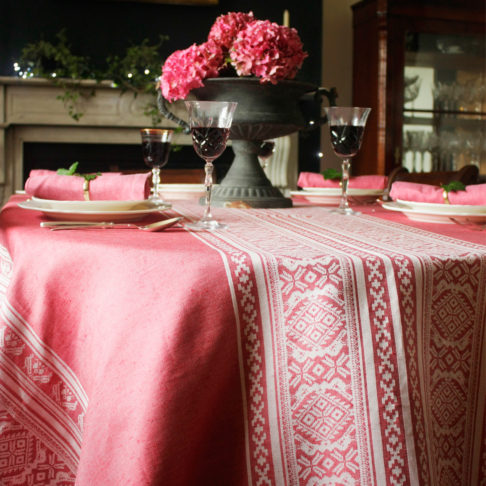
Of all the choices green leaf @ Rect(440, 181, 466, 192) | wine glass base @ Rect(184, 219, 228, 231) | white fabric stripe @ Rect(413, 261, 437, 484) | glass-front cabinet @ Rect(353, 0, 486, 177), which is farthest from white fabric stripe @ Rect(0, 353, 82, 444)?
glass-front cabinet @ Rect(353, 0, 486, 177)

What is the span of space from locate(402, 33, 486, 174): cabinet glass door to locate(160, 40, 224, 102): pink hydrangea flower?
3189 millimetres

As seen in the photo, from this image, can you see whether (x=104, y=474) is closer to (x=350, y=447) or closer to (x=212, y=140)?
(x=350, y=447)

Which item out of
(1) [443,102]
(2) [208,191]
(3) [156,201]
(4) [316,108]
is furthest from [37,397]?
(1) [443,102]

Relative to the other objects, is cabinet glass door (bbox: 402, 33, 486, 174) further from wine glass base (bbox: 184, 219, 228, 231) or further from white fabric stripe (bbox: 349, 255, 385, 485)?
white fabric stripe (bbox: 349, 255, 385, 485)

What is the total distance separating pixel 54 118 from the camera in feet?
14.8

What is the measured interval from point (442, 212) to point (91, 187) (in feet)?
2.12

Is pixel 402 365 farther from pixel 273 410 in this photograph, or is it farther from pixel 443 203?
pixel 443 203

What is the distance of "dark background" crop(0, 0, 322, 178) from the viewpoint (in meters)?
4.51

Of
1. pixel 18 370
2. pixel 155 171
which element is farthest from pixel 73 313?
pixel 155 171

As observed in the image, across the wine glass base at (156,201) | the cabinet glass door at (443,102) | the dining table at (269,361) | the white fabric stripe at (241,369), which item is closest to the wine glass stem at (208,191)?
the wine glass base at (156,201)

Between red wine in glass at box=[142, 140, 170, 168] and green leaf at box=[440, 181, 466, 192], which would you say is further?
red wine in glass at box=[142, 140, 170, 168]

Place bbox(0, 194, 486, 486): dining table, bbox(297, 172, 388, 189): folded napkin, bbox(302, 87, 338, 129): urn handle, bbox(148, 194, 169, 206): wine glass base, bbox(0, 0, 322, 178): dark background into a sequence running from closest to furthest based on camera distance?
bbox(0, 194, 486, 486): dining table < bbox(148, 194, 169, 206): wine glass base < bbox(302, 87, 338, 129): urn handle < bbox(297, 172, 388, 189): folded napkin < bbox(0, 0, 322, 178): dark background

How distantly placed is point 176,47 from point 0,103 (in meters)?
1.31

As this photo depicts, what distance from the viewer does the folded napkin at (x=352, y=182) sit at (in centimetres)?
175
